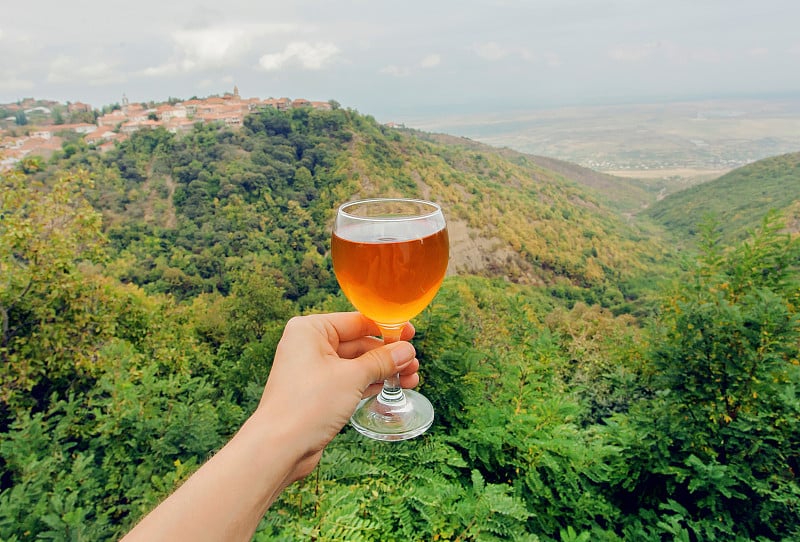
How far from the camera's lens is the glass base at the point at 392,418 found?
1213 millimetres

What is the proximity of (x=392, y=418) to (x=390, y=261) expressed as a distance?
53 cm

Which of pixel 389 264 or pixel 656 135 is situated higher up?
pixel 389 264

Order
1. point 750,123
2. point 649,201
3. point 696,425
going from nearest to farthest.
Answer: point 696,425
point 649,201
point 750,123

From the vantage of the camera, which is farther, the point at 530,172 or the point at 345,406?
the point at 530,172

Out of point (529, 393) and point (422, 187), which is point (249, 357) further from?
point (422, 187)

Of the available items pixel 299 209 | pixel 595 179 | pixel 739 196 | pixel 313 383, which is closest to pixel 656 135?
pixel 595 179

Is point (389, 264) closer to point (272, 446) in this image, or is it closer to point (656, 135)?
point (272, 446)

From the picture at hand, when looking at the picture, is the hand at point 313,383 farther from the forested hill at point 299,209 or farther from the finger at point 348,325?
the forested hill at point 299,209

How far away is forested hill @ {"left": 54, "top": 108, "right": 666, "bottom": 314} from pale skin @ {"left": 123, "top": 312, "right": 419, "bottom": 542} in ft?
97.0

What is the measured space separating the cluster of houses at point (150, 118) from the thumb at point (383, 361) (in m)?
58.2

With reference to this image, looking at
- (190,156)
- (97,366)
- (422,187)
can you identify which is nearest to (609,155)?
(422,187)

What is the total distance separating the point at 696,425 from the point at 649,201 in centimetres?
10627

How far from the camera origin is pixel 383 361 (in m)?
1.14

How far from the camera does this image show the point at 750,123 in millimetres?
131500
